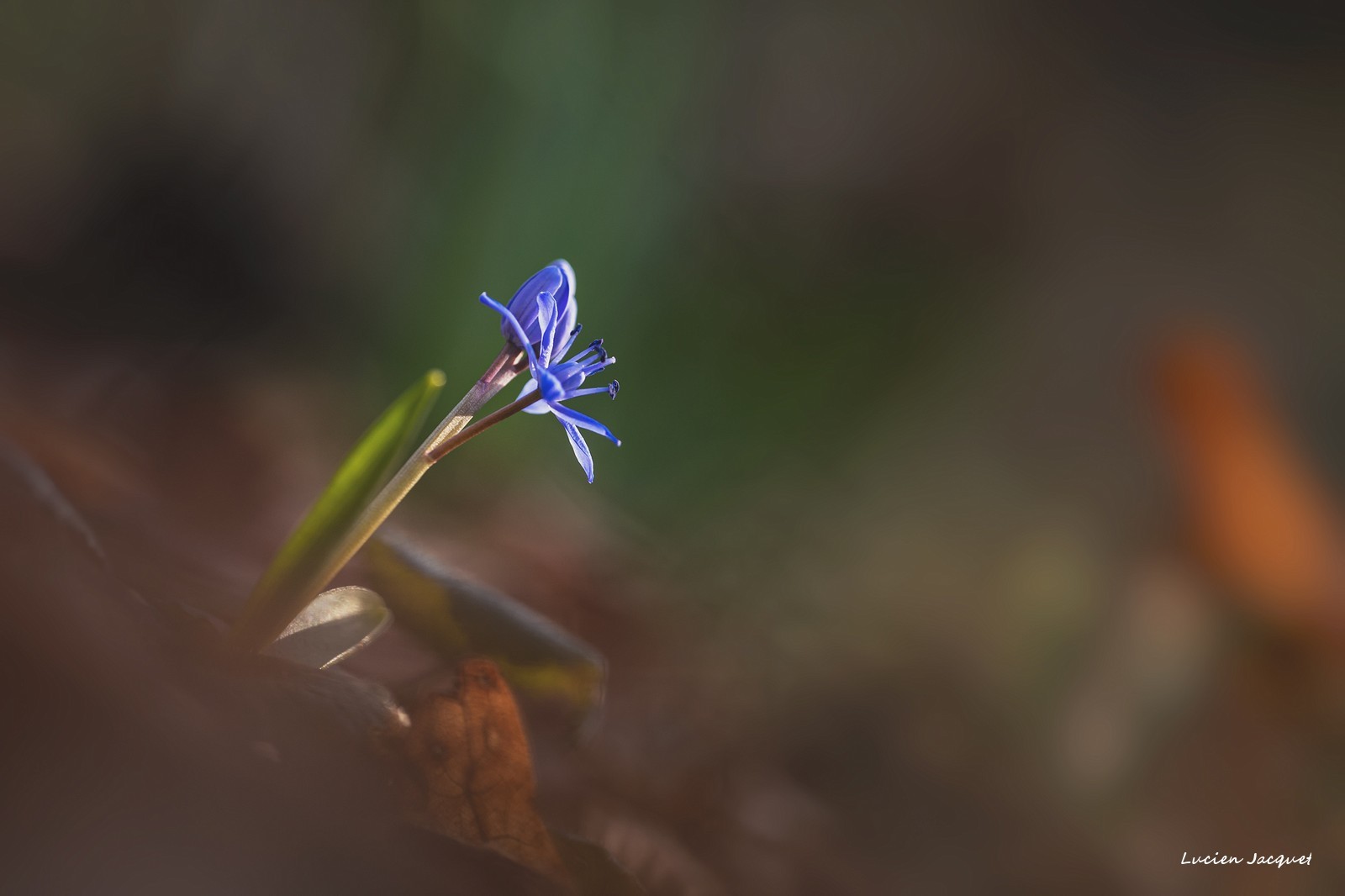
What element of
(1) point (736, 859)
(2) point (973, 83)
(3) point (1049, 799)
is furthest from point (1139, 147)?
(1) point (736, 859)

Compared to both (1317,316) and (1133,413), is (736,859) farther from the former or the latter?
(1317,316)

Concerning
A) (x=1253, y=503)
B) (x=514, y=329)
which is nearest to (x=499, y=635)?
(x=514, y=329)

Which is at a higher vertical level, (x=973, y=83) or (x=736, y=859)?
(x=973, y=83)

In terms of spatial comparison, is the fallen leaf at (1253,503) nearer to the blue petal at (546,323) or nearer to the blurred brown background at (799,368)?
the blurred brown background at (799,368)

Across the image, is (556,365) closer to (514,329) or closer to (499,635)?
(514,329)

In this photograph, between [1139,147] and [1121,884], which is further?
[1139,147]

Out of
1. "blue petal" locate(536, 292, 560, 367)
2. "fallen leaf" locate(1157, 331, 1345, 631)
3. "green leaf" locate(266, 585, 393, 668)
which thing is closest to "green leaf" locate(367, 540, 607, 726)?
"green leaf" locate(266, 585, 393, 668)
